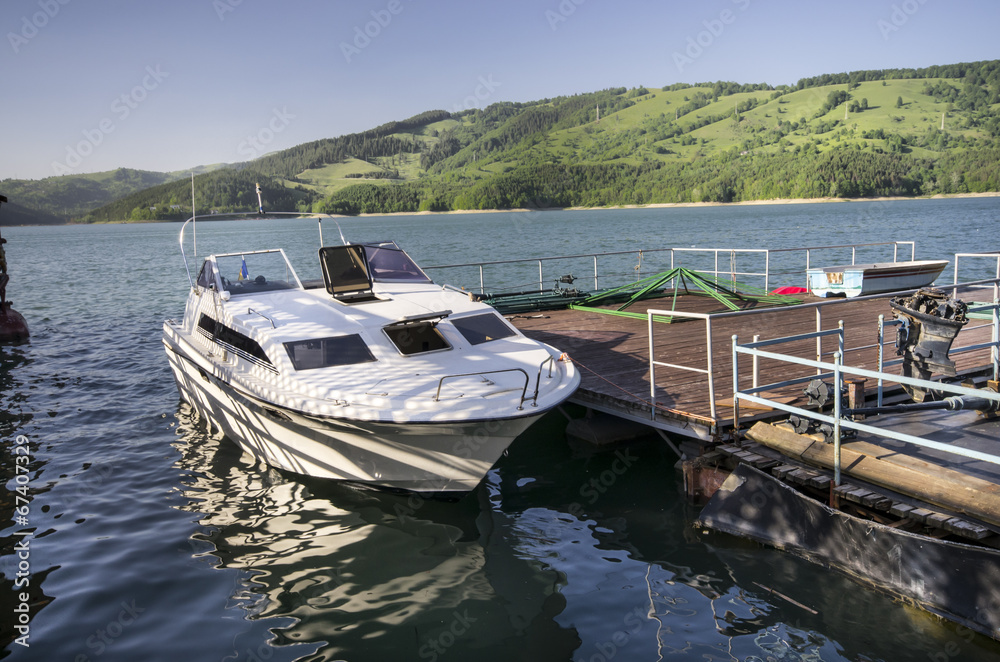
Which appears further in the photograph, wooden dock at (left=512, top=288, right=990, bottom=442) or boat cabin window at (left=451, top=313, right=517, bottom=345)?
boat cabin window at (left=451, top=313, right=517, bottom=345)

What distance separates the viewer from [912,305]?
8.17 meters

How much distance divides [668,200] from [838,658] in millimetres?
178622

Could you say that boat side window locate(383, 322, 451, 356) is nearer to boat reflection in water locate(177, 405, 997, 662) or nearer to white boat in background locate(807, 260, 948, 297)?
boat reflection in water locate(177, 405, 997, 662)

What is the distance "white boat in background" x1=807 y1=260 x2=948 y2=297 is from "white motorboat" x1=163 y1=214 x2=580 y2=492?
10916mm

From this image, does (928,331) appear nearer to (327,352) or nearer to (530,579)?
(530,579)

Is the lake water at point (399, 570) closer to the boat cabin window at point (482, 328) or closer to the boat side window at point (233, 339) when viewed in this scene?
the boat side window at point (233, 339)

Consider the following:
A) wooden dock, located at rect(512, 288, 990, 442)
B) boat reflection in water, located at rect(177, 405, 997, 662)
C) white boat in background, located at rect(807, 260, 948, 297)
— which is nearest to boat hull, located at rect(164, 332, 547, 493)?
boat reflection in water, located at rect(177, 405, 997, 662)

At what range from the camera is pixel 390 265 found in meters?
12.8

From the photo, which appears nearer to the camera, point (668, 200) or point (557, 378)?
point (557, 378)

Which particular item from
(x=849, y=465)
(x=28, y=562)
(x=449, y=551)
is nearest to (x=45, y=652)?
(x=28, y=562)

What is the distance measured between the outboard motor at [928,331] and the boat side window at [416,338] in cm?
589

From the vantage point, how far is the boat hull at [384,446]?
7.92m

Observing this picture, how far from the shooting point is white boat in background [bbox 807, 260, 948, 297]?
1723 cm

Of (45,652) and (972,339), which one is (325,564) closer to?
(45,652)
